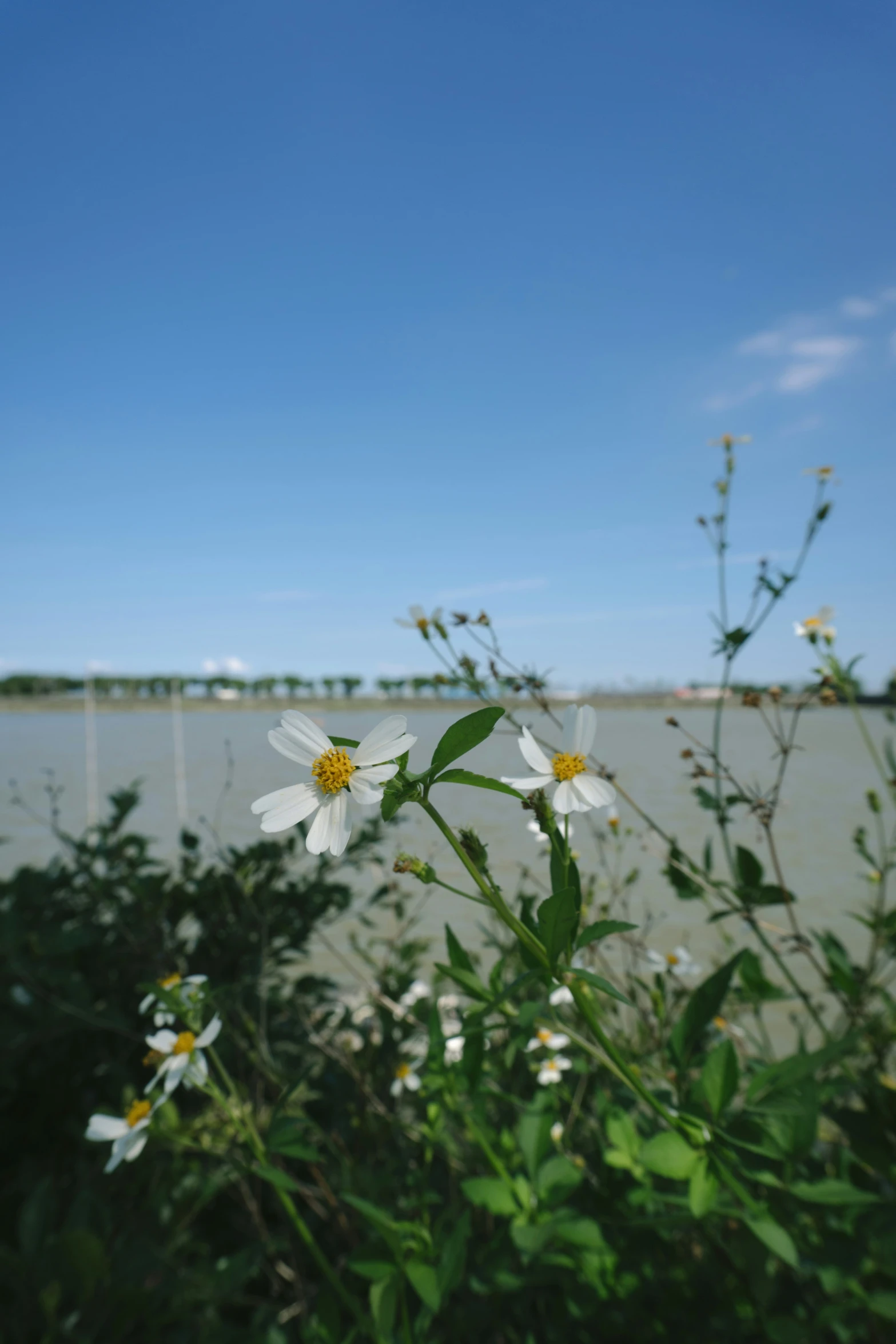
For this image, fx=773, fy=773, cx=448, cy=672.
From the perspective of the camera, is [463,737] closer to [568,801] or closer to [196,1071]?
[568,801]

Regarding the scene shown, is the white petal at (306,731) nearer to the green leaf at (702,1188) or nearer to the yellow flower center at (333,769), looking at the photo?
the yellow flower center at (333,769)

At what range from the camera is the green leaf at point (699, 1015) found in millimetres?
765

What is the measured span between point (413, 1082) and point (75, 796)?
2.93 meters

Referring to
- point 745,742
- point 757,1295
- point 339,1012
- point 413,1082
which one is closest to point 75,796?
point 339,1012

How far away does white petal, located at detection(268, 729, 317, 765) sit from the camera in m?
0.52

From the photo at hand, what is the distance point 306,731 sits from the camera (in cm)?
52

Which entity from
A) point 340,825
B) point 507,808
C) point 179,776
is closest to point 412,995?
point 340,825

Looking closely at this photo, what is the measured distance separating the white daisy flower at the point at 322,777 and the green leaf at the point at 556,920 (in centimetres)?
14

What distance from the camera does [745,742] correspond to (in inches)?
215

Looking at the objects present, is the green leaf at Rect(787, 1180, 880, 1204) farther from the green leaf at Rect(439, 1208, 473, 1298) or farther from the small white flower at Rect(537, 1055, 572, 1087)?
the small white flower at Rect(537, 1055, 572, 1087)

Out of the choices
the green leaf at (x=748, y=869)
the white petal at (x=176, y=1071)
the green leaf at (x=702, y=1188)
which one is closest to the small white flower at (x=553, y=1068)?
the green leaf at (x=748, y=869)

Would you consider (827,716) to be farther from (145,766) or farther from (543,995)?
(543,995)

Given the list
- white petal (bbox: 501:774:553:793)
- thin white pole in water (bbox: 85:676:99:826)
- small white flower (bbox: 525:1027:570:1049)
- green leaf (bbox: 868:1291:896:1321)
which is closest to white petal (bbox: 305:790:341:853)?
white petal (bbox: 501:774:553:793)

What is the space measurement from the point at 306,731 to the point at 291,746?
0.01 m
